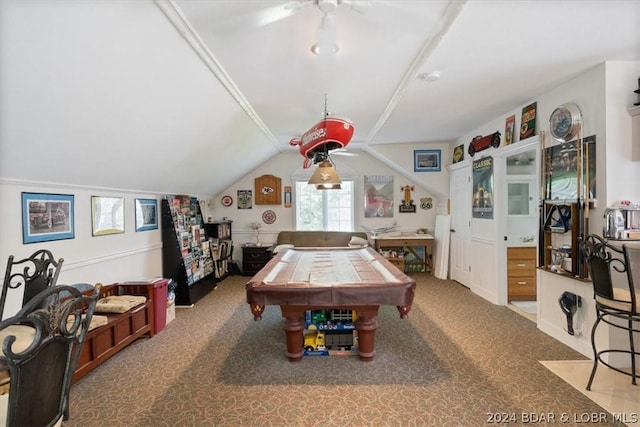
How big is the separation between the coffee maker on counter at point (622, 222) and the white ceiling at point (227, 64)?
111cm

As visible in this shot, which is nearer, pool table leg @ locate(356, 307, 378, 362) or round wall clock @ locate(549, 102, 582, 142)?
pool table leg @ locate(356, 307, 378, 362)

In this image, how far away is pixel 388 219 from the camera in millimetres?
6602

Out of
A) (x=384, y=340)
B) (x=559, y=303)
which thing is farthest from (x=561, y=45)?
(x=384, y=340)

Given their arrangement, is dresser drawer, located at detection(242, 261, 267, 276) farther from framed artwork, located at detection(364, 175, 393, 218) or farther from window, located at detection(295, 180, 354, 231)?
framed artwork, located at detection(364, 175, 393, 218)

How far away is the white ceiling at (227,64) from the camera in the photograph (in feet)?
6.13

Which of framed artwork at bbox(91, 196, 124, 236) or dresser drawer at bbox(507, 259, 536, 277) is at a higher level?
framed artwork at bbox(91, 196, 124, 236)

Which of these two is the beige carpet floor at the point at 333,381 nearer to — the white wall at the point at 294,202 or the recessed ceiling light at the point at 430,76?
the recessed ceiling light at the point at 430,76

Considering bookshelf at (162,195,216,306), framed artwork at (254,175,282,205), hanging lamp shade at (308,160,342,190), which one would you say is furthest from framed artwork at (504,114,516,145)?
bookshelf at (162,195,216,306)

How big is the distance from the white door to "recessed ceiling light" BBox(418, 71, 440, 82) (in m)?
2.57

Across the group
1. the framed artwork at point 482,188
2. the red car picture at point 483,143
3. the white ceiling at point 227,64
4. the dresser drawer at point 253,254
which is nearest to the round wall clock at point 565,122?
the white ceiling at point 227,64

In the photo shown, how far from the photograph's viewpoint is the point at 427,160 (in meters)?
6.07

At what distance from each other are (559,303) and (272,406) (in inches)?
118

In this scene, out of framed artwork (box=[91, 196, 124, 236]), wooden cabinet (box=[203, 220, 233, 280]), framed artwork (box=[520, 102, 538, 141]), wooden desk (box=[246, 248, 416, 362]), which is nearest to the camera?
wooden desk (box=[246, 248, 416, 362])

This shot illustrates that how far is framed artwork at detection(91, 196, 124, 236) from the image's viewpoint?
337cm
